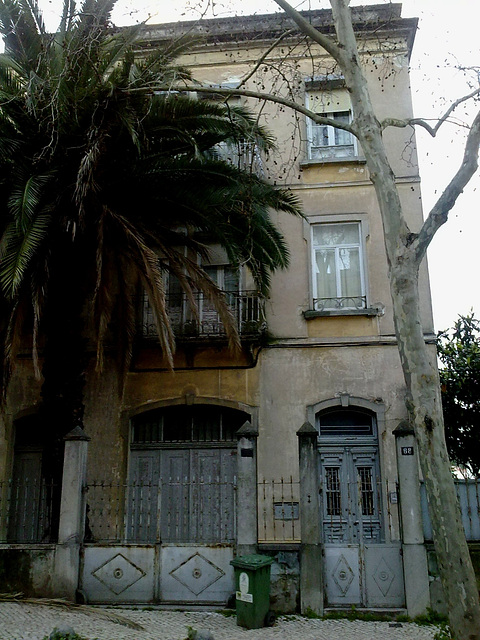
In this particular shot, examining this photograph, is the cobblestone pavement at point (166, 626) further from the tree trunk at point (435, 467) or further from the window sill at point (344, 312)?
the window sill at point (344, 312)

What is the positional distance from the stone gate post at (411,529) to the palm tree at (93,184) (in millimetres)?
4216

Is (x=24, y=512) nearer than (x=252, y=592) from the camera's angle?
No

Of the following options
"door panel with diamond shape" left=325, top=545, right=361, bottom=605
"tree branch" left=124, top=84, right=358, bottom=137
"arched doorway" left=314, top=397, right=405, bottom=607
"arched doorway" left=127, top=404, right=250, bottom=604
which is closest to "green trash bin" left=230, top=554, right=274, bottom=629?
"door panel with diamond shape" left=325, top=545, right=361, bottom=605

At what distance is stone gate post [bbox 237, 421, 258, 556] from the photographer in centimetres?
941

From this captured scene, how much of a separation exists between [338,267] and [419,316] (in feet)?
22.6

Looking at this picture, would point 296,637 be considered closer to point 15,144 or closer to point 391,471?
point 391,471

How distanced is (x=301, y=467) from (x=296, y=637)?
2.41 metres

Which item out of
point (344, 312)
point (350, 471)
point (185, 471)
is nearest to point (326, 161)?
point (344, 312)

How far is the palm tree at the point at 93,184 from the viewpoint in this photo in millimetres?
10742

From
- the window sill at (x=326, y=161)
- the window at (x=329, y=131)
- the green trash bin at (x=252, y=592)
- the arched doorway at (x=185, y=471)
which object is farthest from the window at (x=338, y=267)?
the green trash bin at (x=252, y=592)

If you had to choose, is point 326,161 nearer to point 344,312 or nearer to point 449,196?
point 344,312

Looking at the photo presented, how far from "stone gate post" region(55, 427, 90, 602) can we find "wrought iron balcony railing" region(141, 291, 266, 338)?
3.84 meters

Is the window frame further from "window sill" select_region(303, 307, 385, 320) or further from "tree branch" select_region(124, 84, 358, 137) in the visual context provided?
"tree branch" select_region(124, 84, 358, 137)

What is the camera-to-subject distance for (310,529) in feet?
30.8
